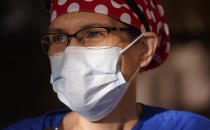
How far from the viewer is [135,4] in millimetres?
1532

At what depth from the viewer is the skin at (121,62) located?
1.42 metres

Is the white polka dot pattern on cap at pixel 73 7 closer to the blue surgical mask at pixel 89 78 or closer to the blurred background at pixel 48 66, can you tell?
the blue surgical mask at pixel 89 78

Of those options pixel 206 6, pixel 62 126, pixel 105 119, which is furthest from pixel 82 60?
pixel 206 6

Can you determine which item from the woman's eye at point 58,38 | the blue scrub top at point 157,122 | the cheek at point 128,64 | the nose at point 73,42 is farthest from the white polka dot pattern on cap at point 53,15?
the blue scrub top at point 157,122

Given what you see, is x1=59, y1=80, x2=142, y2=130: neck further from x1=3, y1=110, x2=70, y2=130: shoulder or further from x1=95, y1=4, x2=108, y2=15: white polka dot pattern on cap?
x1=95, y1=4, x2=108, y2=15: white polka dot pattern on cap

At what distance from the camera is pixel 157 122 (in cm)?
157

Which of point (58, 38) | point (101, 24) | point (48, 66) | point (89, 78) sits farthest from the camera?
point (48, 66)

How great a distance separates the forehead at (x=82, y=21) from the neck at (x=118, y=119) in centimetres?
38

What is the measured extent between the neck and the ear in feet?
0.49

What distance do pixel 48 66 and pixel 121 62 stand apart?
5.17 ft

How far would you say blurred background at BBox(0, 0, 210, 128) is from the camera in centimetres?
248

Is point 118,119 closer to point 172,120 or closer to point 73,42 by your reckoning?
point 172,120

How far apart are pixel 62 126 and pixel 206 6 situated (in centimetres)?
280

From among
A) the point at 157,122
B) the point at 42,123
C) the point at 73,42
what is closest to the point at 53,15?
the point at 73,42
